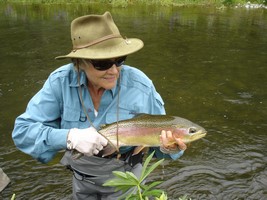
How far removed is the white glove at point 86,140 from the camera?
9.23 feet

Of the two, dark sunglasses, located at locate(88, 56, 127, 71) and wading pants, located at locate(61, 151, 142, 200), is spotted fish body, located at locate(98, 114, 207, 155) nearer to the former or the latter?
wading pants, located at locate(61, 151, 142, 200)

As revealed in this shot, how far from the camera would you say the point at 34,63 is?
12023 mm

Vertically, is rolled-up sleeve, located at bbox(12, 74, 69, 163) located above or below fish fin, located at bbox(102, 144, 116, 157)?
above

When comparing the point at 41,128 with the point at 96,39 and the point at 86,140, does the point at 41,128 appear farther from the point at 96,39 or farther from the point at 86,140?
the point at 96,39

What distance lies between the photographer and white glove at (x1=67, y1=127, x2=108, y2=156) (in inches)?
111

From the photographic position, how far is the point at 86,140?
280 centimetres

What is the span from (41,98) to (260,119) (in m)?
6.43

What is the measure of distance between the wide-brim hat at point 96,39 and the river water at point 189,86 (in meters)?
3.32

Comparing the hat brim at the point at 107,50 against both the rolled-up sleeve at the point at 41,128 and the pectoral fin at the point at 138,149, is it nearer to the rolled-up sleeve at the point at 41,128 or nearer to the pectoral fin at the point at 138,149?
the rolled-up sleeve at the point at 41,128

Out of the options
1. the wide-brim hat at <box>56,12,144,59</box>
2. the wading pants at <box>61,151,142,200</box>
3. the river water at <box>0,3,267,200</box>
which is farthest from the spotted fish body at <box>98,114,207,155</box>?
the river water at <box>0,3,267,200</box>

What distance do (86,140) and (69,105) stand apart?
481 millimetres

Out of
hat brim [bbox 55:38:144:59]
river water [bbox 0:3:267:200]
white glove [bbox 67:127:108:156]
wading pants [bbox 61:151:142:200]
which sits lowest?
river water [bbox 0:3:267:200]

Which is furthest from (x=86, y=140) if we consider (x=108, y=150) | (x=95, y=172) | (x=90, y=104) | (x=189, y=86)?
(x=189, y=86)

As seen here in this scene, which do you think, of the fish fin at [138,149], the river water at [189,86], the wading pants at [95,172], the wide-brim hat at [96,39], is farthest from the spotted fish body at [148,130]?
the river water at [189,86]
